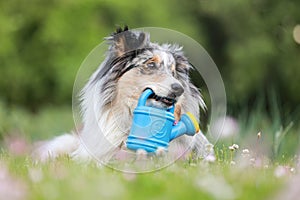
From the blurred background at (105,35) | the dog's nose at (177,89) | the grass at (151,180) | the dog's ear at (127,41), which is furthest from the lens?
the blurred background at (105,35)

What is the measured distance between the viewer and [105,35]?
31.8 feet

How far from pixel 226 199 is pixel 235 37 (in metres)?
8.21

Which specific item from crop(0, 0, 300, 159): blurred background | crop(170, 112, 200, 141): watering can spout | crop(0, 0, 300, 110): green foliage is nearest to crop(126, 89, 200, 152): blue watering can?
crop(170, 112, 200, 141): watering can spout

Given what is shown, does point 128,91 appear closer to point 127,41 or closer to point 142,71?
point 142,71

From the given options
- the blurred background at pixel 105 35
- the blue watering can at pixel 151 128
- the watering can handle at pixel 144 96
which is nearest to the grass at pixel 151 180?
the blue watering can at pixel 151 128

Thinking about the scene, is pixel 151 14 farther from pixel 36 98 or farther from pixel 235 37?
pixel 36 98

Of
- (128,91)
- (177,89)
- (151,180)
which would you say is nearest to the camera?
(151,180)

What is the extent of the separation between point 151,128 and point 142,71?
28 cm

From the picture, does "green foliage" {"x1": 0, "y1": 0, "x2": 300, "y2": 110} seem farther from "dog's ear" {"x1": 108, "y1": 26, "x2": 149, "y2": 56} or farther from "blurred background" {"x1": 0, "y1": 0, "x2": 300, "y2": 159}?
"dog's ear" {"x1": 108, "y1": 26, "x2": 149, "y2": 56}

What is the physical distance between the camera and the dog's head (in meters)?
3.15

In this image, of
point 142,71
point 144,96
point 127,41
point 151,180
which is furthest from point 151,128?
point 151,180

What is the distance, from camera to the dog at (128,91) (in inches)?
125

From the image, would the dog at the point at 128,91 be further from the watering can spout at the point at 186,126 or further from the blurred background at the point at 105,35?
the blurred background at the point at 105,35

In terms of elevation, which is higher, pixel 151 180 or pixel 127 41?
pixel 127 41
